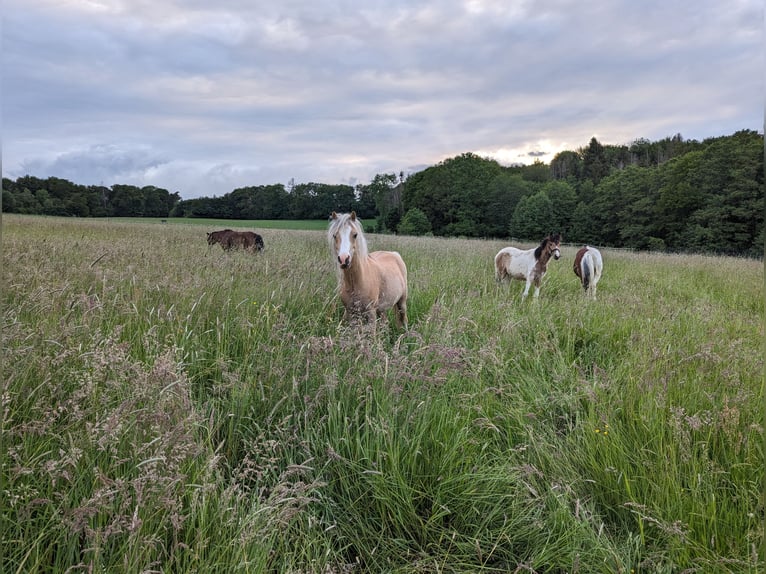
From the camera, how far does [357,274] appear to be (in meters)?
4.81

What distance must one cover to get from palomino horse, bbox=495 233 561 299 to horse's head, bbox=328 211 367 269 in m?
5.24

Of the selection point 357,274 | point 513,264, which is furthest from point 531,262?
point 357,274

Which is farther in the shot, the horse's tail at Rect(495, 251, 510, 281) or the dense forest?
the dense forest

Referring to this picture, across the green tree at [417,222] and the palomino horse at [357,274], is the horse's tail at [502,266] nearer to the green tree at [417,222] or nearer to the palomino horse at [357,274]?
the palomino horse at [357,274]

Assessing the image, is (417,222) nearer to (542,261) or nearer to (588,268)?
(542,261)

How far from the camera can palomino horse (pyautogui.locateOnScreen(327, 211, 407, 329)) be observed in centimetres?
449

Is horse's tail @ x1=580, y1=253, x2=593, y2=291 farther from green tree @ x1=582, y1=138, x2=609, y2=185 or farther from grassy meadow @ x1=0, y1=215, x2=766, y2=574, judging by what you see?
green tree @ x1=582, y1=138, x2=609, y2=185

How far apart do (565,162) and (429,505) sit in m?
87.9

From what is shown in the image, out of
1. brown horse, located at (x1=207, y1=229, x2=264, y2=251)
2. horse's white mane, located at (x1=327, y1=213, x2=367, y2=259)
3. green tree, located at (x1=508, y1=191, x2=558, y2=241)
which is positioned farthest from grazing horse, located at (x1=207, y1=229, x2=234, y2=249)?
green tree, located at (x1=508, y1=191, x2=558, y2=241)

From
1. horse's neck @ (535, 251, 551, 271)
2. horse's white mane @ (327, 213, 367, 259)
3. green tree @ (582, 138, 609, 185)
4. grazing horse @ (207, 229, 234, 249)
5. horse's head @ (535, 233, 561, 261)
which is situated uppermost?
green tree @ (582, 138, 609, 185)

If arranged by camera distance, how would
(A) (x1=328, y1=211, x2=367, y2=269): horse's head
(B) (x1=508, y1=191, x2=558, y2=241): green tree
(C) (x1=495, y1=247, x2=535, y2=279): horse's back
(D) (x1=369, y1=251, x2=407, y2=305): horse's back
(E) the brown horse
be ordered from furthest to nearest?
(B) (x1=508, y1=191, x2=558, y2=241): green tree → (E) the brown horse → (C) (x1=495, y1=247, x2=535, y2=279): horse's back → (D) (x1=369, y1=251, x2=407, y2=305): horse's back → (A) (x1=328, y1=211, x2=367, y2=269): horse's head

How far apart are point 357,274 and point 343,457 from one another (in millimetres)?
2843

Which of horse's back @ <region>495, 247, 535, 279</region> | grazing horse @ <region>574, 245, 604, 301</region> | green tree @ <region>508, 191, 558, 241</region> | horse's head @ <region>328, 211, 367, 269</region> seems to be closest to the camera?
horse's head @ <region>328, 211, 367, 269</region>

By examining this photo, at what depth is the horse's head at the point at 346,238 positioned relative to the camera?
14.1ft
